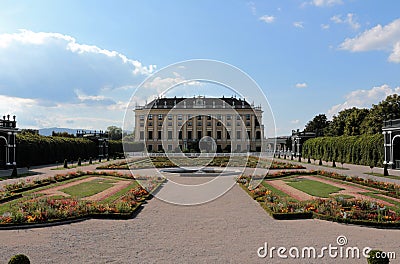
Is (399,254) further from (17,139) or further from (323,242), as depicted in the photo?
(17,139)

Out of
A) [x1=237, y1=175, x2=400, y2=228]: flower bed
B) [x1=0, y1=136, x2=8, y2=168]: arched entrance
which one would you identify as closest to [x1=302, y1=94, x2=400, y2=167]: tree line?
[x1=237, y1=175, x2=400, y2=228]: flower bed

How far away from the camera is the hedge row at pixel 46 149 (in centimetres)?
2941

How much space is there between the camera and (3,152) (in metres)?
26.9

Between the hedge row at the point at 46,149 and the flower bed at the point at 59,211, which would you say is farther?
the hedge row at the point at 46,149

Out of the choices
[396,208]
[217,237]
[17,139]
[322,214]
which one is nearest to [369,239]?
[322,214]

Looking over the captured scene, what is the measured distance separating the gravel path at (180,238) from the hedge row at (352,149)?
930 inches

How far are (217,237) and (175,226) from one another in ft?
4.63

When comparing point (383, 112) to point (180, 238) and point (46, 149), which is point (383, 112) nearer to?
point (46, 149)

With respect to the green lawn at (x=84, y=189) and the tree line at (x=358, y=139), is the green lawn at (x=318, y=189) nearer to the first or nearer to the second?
the green lawn at (x=84, y=189)

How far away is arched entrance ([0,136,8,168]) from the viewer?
26.6m

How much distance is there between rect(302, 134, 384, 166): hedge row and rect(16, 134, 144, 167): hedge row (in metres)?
26.4

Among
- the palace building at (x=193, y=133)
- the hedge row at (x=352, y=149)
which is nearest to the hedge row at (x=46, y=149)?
the palace building at (x=193, y=133)

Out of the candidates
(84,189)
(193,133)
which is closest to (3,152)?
(84,189)

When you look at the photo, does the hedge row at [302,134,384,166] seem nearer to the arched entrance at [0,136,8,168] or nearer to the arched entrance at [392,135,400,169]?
the arched entrance at [392,135,400,169]
